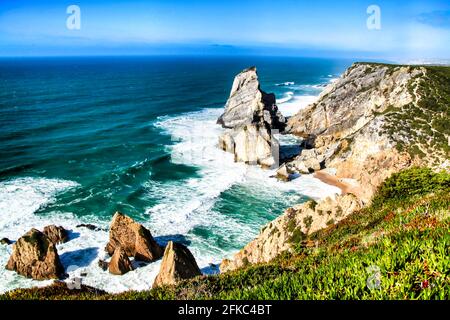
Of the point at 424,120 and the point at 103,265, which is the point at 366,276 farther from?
the point at 424,120

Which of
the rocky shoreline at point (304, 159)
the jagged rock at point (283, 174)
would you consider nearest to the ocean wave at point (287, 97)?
the rocky shoreline at point (304, 159)

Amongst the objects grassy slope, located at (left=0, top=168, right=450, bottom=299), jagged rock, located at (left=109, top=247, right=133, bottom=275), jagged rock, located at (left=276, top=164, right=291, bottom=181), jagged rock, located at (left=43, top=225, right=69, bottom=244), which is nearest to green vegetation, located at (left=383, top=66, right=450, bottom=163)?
jagged rock, located at (left=276, top=164, right=291, bottom=181)

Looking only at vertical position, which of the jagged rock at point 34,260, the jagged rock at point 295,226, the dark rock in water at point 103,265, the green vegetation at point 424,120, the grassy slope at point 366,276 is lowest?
the dark rock in water at point 103,265

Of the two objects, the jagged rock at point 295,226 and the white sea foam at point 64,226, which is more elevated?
the jagged rock at point 295,226

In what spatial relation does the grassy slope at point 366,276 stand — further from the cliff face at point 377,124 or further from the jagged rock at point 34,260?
the jagged rock at point 34,260

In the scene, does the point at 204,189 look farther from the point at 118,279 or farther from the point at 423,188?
the point at 423,188

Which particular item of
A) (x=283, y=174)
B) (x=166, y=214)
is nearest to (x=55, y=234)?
(x=166, y=214)
